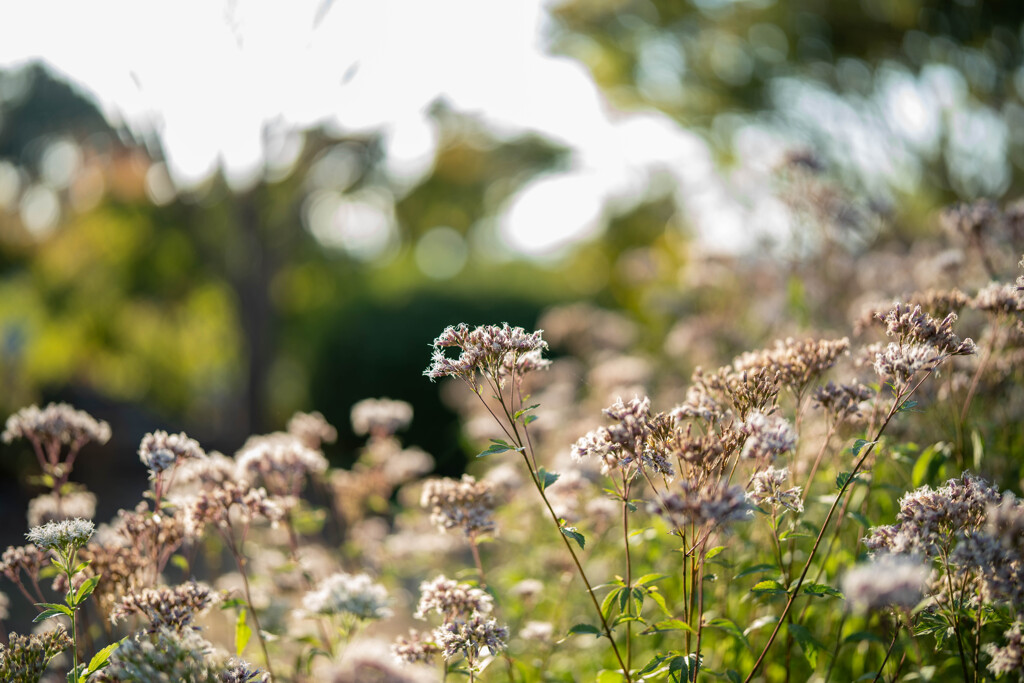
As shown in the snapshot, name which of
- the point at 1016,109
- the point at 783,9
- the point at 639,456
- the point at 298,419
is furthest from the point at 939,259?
the point at 783,9

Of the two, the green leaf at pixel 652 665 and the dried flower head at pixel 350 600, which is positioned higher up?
the dried flower head at pixel 350 600

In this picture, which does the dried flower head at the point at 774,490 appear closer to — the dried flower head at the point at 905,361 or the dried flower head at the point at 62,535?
the dried flower head at the point at 905,361

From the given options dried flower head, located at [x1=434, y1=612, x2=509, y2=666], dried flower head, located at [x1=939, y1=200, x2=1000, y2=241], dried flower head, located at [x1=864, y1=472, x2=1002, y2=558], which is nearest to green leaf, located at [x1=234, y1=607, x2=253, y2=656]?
dried flower head, located at [x1=434, y1=612, x2=509, y2=666]

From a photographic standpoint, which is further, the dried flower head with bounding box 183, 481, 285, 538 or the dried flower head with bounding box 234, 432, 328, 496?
the dried flower head with bounding box 234, 432, 328, 496

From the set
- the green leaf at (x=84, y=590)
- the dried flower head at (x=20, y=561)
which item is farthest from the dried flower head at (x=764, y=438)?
the dried flower head at (x=20, y=561)

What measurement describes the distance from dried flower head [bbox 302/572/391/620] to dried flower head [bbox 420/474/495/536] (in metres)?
0.37

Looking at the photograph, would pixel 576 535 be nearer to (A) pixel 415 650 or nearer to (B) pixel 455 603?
(B) pixel 455 603

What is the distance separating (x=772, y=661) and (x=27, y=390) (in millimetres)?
14252

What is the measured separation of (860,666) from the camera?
10.0ft

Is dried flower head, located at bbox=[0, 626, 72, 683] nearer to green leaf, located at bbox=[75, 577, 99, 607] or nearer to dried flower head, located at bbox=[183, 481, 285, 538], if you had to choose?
green leaf, located at bbox=[75, 577, 99, 607]

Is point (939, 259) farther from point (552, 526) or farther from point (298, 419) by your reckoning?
point (298, 419)

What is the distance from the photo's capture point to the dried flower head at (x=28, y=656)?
240cm

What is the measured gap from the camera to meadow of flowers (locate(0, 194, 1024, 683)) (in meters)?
2.21

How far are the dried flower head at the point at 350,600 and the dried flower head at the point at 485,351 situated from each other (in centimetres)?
87
